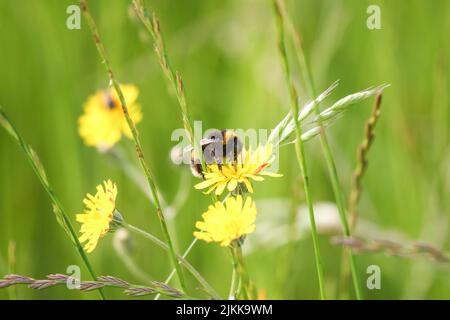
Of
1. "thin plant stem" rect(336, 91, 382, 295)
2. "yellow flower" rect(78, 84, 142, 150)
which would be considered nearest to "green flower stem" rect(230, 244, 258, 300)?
"thin plant stem" rect(336, 91, 382, 295)

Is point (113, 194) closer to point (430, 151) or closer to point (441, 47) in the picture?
point (441, 47)

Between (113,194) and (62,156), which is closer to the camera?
(113,194)

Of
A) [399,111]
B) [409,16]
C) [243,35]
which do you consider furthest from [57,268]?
[409,16]

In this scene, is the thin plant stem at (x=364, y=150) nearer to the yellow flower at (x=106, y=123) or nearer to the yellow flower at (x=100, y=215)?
the yellow flower at (x=100, y=215)

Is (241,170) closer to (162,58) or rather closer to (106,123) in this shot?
(162,58)

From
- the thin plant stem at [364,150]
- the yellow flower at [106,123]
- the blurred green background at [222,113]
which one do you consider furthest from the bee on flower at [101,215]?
the blurred green background at [222,113]

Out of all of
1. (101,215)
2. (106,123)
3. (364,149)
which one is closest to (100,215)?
(101,215)
